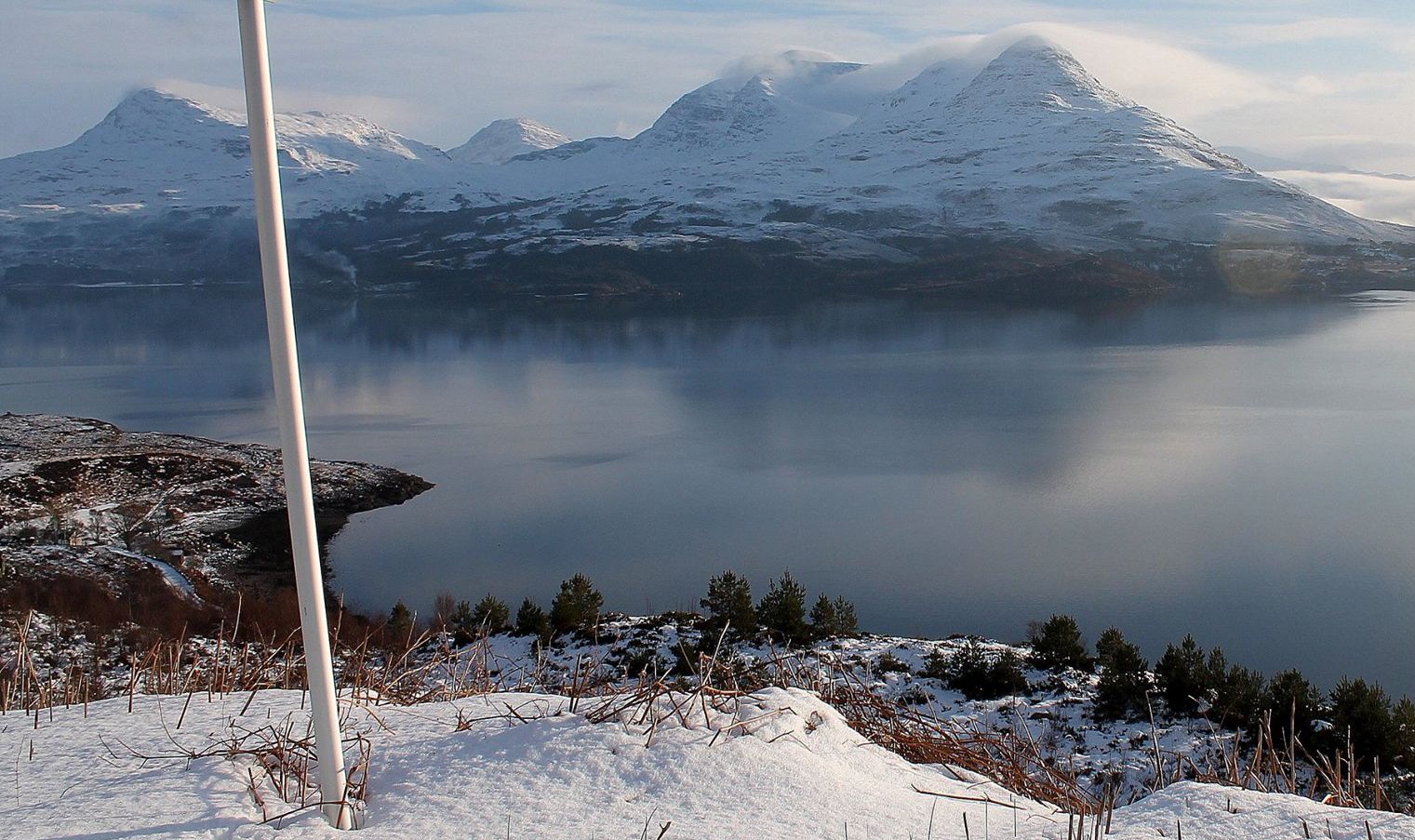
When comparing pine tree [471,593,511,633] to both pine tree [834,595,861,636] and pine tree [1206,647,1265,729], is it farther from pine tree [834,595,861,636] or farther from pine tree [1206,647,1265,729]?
pine tree [1206,647,1265,729]

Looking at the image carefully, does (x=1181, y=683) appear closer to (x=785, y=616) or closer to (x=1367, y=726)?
(x=1367, y=726)

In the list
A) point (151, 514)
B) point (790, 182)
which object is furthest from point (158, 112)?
point (151, 514)

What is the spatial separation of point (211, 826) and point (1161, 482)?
19109 millimetres

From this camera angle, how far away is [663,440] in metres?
24.4

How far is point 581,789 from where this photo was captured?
204cm

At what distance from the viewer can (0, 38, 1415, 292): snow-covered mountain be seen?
96.2m

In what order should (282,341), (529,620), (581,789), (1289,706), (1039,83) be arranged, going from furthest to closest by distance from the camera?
(1039,83) < (529,620) < (1289,706) < (581,789) < (282,341)

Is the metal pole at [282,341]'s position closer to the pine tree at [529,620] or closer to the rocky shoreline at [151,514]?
the pine tree at [529,620]

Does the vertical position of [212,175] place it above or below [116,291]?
above

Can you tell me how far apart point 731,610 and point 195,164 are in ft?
576

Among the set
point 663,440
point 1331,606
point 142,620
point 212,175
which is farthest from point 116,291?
point 1331,606

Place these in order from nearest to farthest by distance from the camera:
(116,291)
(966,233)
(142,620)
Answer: (142,620), (116,291), (966,233)

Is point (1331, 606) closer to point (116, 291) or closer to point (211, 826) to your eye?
point (211, 826)

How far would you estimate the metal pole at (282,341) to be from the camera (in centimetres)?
175
